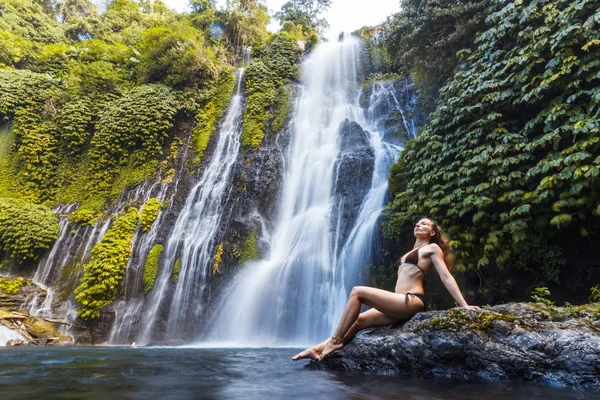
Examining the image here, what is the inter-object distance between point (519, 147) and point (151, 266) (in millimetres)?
9831

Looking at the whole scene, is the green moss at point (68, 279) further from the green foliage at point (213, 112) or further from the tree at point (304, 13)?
the tree at point (304, 13)

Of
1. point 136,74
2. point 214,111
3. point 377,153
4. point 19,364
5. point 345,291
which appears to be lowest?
point 19,364

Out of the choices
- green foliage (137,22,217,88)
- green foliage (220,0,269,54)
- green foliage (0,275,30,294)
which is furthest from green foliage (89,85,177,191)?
green foliage (220,0,269,54)

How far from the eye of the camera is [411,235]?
709cm

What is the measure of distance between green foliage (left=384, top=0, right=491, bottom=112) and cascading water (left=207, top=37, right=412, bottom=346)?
249 cm

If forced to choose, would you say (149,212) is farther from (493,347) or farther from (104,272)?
(493,347)

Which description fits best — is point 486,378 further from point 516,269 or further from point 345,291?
point 345,291

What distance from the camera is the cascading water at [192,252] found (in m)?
9.27

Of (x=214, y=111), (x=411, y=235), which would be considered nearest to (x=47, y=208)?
(x=214, y=111)

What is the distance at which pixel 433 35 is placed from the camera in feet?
30.1

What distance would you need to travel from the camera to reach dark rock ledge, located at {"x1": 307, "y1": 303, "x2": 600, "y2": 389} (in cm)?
253

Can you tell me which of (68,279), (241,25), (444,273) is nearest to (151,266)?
(68,279)

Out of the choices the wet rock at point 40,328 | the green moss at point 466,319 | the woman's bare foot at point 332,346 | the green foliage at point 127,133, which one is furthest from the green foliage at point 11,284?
the green moss at point 466,319

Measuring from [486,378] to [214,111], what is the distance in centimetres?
1456
